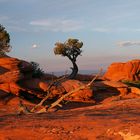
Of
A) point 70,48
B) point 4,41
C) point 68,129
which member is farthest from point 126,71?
point 68,129

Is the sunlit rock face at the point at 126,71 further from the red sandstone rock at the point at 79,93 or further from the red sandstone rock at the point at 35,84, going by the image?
the red sandstone rock at the point at 35,84

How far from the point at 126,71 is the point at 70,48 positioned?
787 cm

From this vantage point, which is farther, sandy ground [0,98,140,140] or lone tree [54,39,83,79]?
lone tree [54,39,83,79]

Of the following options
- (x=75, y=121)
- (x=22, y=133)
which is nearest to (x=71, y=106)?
(x=75, y=121)

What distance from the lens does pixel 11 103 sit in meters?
23.7

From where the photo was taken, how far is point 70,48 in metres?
43.0

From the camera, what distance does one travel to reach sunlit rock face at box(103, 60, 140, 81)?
4497 centimetres

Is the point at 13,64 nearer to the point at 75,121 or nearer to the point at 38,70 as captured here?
the point at 38,70

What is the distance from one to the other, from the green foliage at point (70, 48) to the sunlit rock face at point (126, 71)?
498cm

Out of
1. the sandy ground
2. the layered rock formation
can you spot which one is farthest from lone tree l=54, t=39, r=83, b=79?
the sandy ground

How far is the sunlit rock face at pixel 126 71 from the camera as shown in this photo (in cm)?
4497

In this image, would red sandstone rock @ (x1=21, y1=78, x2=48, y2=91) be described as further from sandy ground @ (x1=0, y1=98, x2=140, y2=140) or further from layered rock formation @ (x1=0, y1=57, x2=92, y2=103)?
sandy ground @ (x1=0, y1=98, x2=140, y2=140)

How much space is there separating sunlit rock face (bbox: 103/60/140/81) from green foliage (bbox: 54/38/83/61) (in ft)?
16.3

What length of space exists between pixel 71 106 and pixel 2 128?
53.2ft
